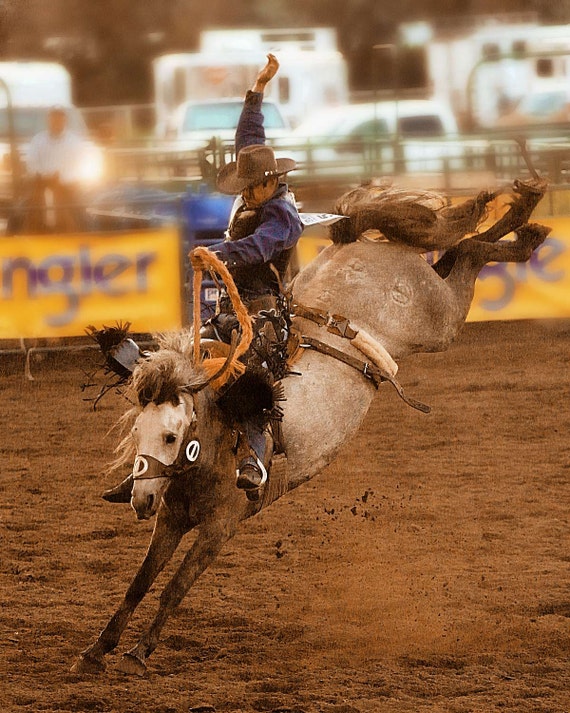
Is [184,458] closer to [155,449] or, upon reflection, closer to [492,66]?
[155,449]

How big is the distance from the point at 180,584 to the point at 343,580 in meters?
1.16

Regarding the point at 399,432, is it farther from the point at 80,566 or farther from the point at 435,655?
the point at 435,655

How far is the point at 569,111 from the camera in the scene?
17.0 m

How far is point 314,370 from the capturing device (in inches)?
204

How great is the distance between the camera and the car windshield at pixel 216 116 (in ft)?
52.3

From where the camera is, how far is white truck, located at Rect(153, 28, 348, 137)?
18453 mm

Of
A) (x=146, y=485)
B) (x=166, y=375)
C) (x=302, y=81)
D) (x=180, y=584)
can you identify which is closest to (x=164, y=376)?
(x=166, y=375)

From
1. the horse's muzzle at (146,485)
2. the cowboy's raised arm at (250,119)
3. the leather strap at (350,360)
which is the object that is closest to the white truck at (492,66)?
the cowboy's raised arm at (250,119)

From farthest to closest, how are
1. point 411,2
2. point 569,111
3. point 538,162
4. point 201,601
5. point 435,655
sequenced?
point 411,2 → point 569,111 → point 538,162 → point 201,601 → point 435,655

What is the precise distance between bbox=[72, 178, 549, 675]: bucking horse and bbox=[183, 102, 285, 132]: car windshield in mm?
10133

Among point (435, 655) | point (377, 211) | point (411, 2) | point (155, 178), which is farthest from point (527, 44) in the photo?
point (435, 655)

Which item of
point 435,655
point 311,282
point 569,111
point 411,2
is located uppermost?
point 411,2

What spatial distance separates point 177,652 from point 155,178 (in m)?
11.4

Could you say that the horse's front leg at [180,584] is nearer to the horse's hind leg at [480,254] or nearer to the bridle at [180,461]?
the bridle at [180,461]
